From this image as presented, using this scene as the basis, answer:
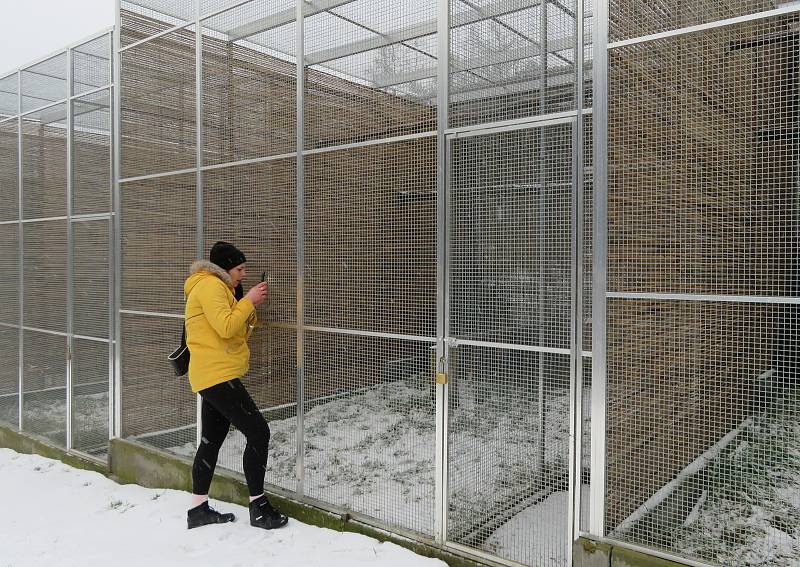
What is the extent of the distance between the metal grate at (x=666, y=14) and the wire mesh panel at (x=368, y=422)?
1.89 metres

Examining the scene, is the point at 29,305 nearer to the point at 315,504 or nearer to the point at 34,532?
the point at 34,532

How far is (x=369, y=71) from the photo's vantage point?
3.93 metres

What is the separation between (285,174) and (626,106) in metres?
2.31

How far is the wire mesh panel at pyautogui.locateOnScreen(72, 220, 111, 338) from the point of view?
5.79m

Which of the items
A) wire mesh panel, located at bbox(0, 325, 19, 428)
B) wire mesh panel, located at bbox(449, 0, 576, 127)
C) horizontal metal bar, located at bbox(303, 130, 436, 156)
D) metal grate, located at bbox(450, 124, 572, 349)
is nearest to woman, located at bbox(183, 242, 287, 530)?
horizontal metal bar, located at bbox(303, 130, 436, 156)

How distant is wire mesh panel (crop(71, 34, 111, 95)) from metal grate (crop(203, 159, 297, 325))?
6.24ft

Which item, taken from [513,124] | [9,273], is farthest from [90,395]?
[513,124]

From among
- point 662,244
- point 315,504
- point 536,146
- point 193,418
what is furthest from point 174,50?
point 662,244

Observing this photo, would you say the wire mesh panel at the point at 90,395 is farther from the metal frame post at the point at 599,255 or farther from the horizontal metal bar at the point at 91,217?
the metal frame post at the point at 599,255

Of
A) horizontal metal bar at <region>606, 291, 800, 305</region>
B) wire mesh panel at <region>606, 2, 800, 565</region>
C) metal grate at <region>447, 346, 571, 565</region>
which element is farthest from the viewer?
metal grate at <region>447, 346, 571, 565</region>

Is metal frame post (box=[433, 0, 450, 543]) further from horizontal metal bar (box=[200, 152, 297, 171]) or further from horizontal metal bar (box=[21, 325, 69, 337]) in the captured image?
horizontal metal bar (box=[21, 325, 69, 337])

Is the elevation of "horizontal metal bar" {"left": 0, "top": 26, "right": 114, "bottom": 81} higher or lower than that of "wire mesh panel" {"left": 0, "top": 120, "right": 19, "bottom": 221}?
higher

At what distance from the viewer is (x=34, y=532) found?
446cm

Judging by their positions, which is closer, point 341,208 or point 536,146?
point 536,146
